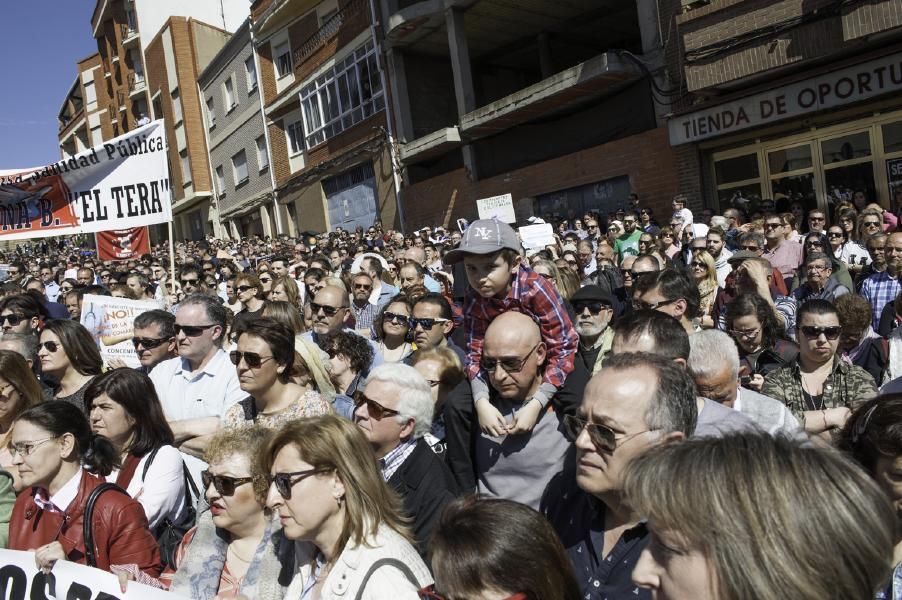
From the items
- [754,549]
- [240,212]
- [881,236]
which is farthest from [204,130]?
[754,549]

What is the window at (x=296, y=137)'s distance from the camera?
2755 cm

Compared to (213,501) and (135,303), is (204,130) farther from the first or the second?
(213,501)

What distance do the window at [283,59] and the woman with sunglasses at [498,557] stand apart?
91.0ft

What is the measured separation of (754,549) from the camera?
4.20 feet

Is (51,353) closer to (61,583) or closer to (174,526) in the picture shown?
(174,526)

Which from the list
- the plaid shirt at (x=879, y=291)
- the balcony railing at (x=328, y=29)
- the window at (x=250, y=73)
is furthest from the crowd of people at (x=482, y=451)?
the window at (x=250, y=73)

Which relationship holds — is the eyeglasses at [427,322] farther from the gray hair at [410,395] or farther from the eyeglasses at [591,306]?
the gray hair at [410,395]

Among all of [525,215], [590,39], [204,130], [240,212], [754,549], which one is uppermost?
[204,130]

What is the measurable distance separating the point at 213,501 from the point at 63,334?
273 cm

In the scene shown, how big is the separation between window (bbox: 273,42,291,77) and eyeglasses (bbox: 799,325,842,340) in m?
26.2

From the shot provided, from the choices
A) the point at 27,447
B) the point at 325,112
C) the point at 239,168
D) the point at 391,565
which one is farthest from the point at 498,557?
the point at 239,168

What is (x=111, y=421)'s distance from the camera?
3518 millimetres

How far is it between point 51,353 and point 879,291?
677cm

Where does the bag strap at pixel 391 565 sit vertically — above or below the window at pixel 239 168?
below
